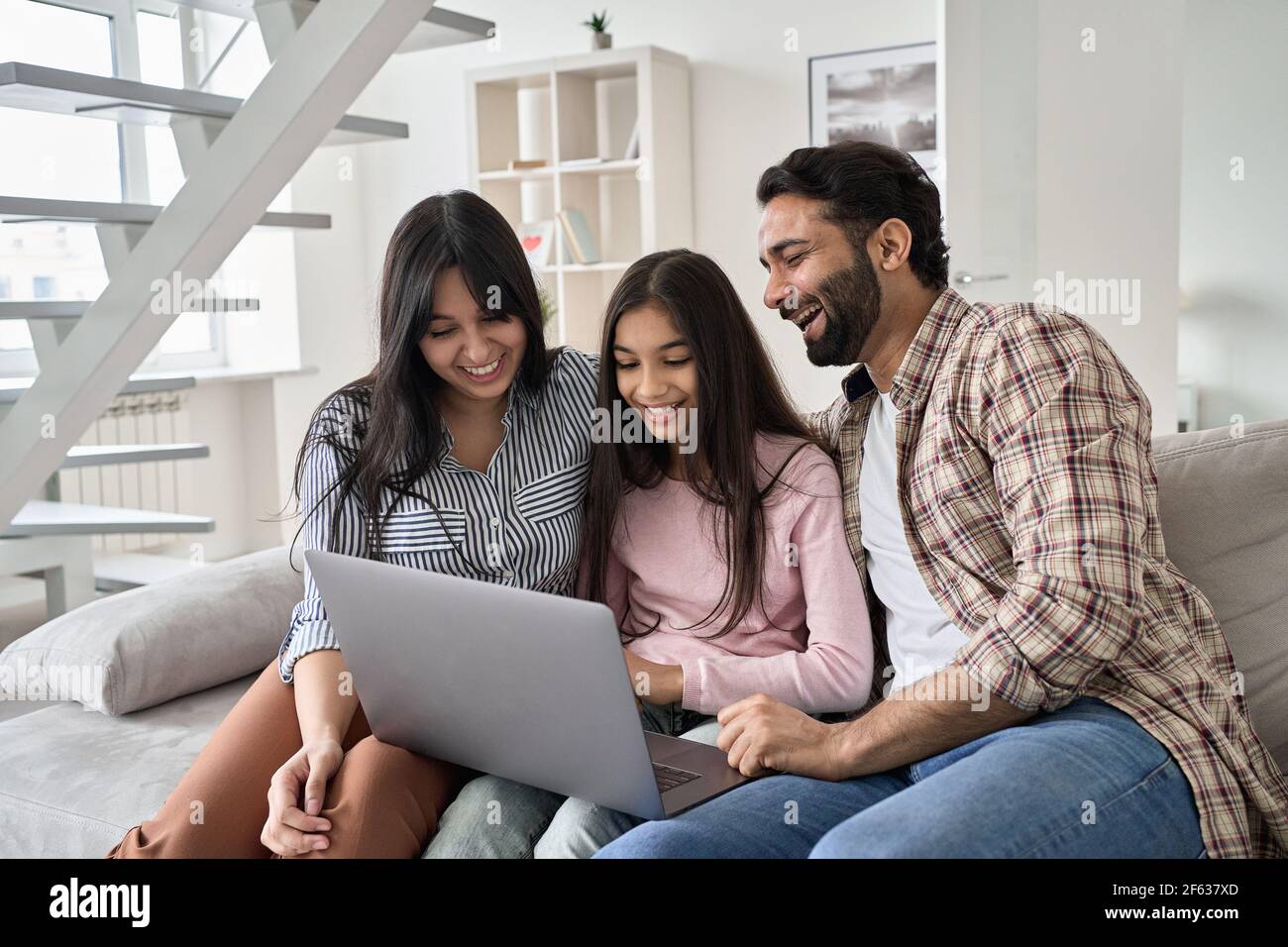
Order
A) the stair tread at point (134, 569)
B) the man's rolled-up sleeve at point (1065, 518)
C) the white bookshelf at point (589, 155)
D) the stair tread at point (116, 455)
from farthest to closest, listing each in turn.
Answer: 1. the white bookshelf at point (589, 155)
2. the stair tread at point (134, 569)
3. the stair tread at point (116, 455)
4. the man's rolled-up sleeve at point (1065, 518)

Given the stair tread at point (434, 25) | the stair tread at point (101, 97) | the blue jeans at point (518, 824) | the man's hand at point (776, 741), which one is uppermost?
the stair tread at point (434, 25)

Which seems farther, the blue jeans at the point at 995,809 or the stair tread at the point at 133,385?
the stair tread at the point at 133,385

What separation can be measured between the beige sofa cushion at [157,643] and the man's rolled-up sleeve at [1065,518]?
3.77ft

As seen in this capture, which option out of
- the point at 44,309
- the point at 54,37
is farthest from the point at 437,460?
the point at 54,37

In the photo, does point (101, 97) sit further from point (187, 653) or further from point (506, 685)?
point (506, 685)

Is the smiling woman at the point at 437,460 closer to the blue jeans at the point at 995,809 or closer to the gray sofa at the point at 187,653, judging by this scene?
the gray sofa at the point at 187,653

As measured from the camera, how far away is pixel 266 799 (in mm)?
1387

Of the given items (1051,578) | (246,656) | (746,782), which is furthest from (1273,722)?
(246,656)

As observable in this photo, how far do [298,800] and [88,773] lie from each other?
1.61ft

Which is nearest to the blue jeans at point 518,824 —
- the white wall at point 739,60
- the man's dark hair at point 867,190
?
the man's dark hair at point 867,190

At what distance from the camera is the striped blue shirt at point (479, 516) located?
5.10 feet

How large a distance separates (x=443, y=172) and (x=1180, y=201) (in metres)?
3.06

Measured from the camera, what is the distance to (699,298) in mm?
1543
